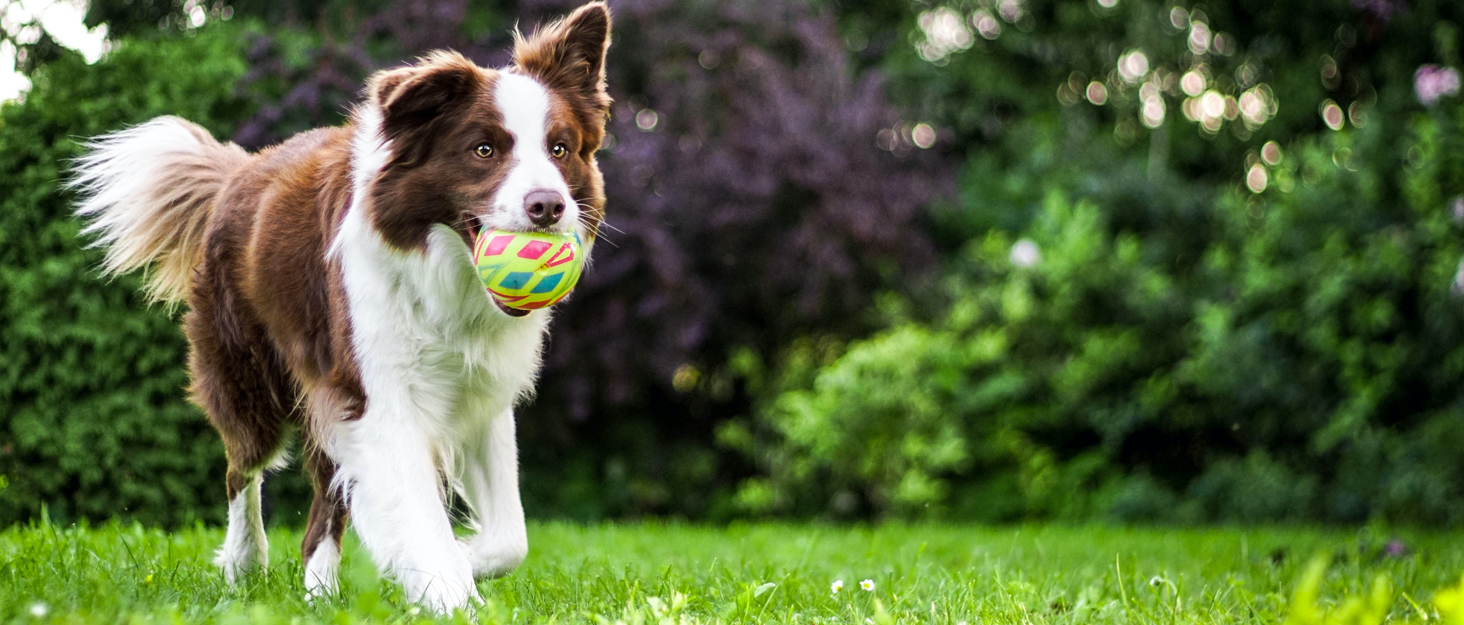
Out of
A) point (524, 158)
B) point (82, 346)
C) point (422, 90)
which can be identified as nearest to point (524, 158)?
A: point (524, 158)

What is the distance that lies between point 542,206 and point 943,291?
7.63 metres

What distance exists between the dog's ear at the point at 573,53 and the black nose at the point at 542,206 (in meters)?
0.55

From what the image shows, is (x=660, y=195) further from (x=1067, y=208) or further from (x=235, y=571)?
(x=235, y=571)

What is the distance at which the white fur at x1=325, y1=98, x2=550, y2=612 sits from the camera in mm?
3145

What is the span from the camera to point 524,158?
322 centimetres

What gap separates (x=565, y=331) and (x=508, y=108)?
5744 mm

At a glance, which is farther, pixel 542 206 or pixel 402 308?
pixel 402 308

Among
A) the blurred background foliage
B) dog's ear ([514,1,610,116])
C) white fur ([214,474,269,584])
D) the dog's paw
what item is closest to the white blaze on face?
dog's ear ([514,1,610,116])

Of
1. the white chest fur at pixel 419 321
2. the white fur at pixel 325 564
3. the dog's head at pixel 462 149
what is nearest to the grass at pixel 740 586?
the white fur at pixel 325 564

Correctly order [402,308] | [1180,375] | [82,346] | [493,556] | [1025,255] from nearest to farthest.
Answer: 1. [402,308]
2. [493,556]
3. [82,346]
4. [1180,375]
5. [1025,255]

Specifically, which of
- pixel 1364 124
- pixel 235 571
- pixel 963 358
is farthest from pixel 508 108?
pixel 1364 124

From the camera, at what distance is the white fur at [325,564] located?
350 cm

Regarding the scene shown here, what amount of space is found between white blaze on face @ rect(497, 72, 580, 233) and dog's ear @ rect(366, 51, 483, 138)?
98 millimetres

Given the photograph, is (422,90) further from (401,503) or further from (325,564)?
Result: (325,564)
